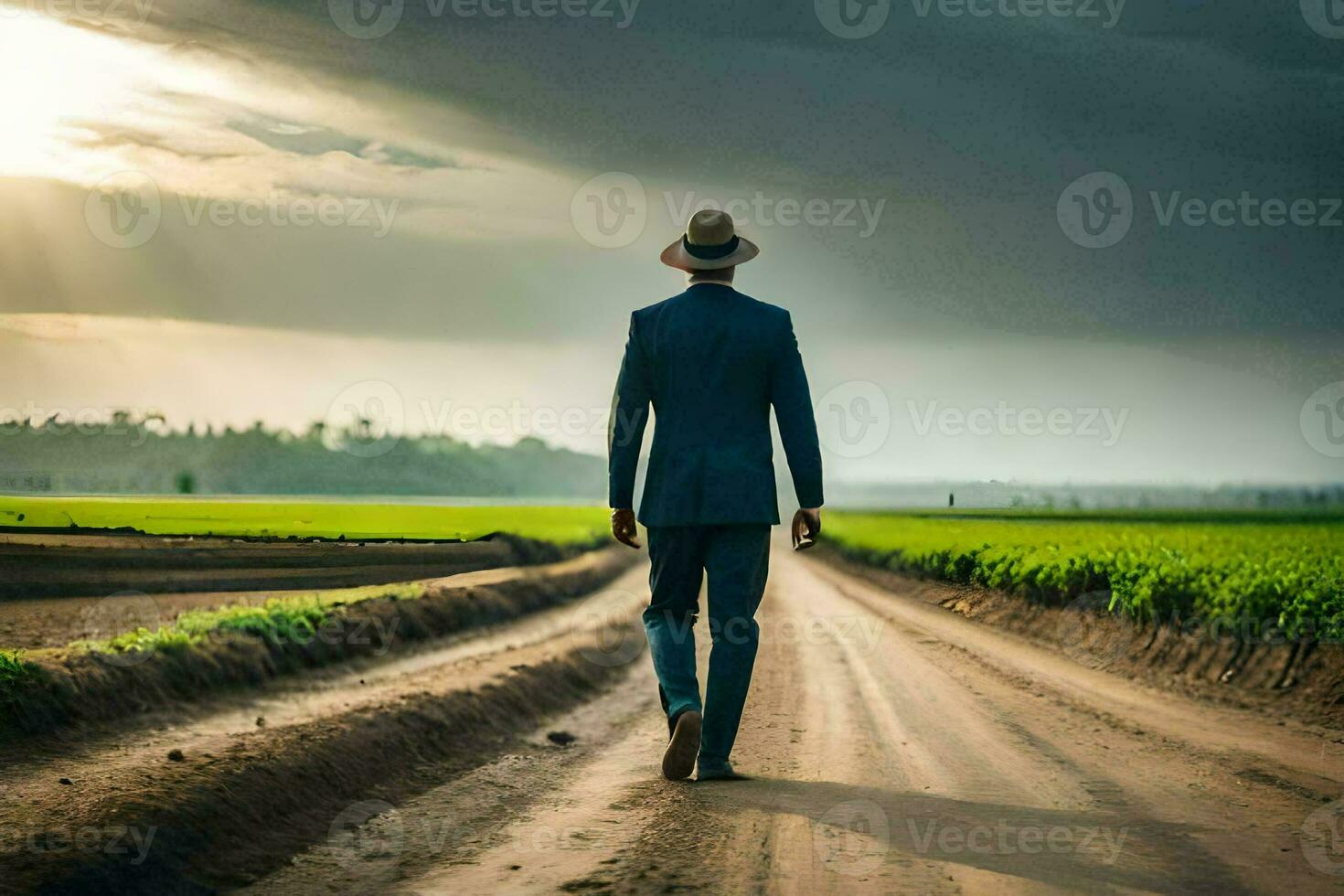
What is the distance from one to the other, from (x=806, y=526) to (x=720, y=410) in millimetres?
765

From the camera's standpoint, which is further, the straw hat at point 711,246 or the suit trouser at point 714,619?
the straw hat at point 711,246

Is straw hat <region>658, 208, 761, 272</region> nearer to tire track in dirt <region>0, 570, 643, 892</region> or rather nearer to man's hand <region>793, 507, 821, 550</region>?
man's hand <region>793, 507, 821, 550</region>

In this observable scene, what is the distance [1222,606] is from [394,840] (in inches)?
356

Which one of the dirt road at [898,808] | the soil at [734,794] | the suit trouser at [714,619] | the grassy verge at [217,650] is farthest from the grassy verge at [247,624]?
the suit trouser at [714,619]

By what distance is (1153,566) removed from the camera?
42.3ft

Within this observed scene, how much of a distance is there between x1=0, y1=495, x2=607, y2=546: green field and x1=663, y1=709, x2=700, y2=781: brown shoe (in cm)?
630

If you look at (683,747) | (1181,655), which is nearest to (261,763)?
(683,747)

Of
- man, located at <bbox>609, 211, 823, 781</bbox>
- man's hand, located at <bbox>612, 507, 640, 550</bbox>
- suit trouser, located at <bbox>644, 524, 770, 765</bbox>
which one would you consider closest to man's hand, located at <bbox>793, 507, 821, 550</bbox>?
man, located at <bbox>609, 211, 823, 781</bbox>

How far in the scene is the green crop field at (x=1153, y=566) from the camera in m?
10.1

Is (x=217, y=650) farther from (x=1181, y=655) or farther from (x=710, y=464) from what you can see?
(x=1181, y=655)

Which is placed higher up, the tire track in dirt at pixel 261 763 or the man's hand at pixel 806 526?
the man's hand at pixel 806 526

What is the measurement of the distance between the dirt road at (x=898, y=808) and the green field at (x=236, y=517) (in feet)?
11.0

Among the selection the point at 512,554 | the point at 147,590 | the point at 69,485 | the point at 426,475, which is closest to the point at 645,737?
the point at 147,590

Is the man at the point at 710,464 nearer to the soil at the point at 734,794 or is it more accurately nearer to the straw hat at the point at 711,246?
the straw hat at the point at 711,246
